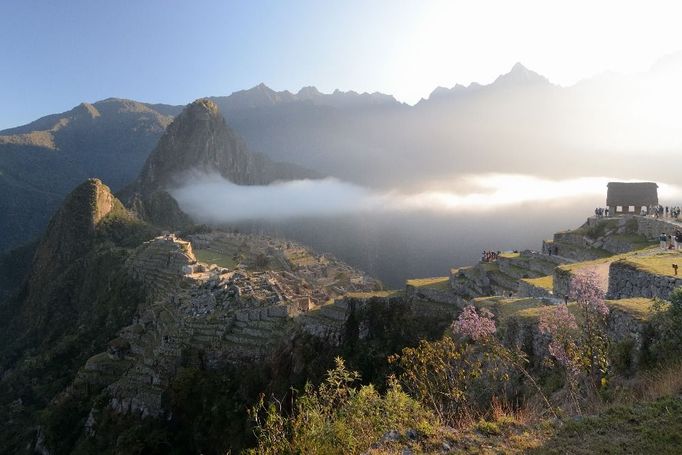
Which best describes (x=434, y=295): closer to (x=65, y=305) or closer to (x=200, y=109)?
(x=65, y=305)

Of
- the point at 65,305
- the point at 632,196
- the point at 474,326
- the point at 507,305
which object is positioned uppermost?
the point at 632,196

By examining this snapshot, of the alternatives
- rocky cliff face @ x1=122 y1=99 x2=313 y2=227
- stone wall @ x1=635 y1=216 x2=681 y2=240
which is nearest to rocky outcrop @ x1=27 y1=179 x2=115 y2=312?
rocky cliff face @ x1=122 y1=99 x2=313 y2=227

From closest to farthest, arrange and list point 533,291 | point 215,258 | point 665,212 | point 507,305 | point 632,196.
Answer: point 507,305, point 533,291, point 665,212, point 632,196, point 215,258

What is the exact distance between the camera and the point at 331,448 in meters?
5.64

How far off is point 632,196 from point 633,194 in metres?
0.15

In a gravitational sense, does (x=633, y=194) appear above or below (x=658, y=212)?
above

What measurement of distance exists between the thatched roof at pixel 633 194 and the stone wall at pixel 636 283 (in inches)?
704

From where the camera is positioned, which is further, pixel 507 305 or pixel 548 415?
pixel 507 305

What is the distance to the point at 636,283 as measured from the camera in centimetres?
1208

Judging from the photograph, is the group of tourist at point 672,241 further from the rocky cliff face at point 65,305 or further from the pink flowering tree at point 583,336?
the rocky cliff face at point 65,305

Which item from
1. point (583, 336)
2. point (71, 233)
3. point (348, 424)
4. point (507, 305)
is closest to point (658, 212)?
point (507, 305)

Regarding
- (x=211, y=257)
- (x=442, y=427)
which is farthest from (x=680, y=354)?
(x=211, y=257)

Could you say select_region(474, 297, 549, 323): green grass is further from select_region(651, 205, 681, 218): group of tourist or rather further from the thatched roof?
the thatched roof

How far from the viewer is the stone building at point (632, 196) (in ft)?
89.8
